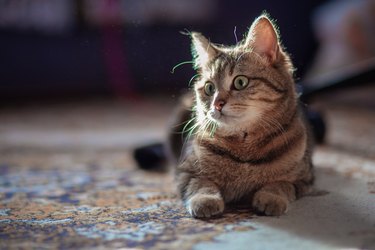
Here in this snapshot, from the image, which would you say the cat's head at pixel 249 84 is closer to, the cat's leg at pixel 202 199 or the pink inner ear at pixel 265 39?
the pink inner ear at pixel 265 39

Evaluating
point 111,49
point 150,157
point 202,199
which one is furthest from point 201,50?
point 111,49

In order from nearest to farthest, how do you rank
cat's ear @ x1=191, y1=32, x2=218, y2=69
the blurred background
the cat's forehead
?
the cat's forehead, cat's ear @ x1=191, y1=32, x2=218, y2=69, the blurred background

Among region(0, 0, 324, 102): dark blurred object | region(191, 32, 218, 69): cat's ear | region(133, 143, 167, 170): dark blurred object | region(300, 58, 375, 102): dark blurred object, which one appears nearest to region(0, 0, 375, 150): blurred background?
region(0, 0, 324, 102): dark blurred object

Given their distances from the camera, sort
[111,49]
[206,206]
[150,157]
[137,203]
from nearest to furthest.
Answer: [206,206] → [137,203] → [150,157] → [111,49]

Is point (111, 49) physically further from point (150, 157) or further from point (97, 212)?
point (97, 212)

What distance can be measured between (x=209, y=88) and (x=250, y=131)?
0.18 m

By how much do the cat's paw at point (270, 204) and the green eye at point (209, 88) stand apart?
0.33 m

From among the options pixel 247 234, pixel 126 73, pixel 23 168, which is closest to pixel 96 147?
pixel 23 168

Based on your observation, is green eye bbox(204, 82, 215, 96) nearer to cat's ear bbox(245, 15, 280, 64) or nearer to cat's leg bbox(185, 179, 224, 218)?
cat's ear bbox(245, 15, 280, 64)

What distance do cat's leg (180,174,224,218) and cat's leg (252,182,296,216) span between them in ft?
0.33

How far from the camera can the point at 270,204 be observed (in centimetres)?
124

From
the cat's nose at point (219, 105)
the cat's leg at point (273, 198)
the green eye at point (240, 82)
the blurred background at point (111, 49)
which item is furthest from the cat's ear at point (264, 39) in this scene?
the blurred background at point (111, 49)

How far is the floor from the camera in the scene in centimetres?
109

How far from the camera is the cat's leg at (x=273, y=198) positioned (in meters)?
1.23
